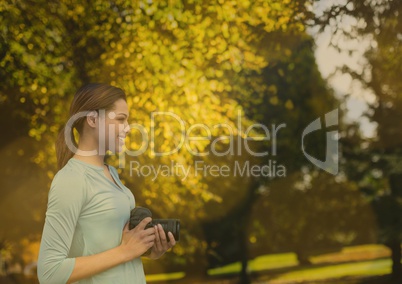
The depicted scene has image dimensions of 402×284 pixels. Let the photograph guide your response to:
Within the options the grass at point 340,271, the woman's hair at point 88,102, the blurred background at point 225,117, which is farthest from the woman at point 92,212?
the grass at point 340,271

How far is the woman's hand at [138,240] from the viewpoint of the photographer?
7.01 ft

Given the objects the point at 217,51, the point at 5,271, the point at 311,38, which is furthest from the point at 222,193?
the point at 5,271

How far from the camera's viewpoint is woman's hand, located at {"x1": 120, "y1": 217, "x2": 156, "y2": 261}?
2.14 m

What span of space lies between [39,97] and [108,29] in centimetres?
142

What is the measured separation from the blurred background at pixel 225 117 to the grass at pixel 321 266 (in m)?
0.04

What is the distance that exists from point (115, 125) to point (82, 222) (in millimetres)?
397

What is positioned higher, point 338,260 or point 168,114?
point 168,114

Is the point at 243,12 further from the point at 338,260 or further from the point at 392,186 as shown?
the point at 338,260

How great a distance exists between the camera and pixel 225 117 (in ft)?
27.5

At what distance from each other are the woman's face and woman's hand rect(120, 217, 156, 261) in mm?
337

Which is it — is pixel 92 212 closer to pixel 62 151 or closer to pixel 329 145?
pixel 62 151

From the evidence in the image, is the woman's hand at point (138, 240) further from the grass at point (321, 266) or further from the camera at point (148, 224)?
the grass at point (321, 266)

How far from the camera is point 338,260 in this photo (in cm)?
966

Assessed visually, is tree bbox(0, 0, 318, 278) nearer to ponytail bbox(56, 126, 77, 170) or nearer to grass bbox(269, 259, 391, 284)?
grass bbox(269, 259, 391, 284)
